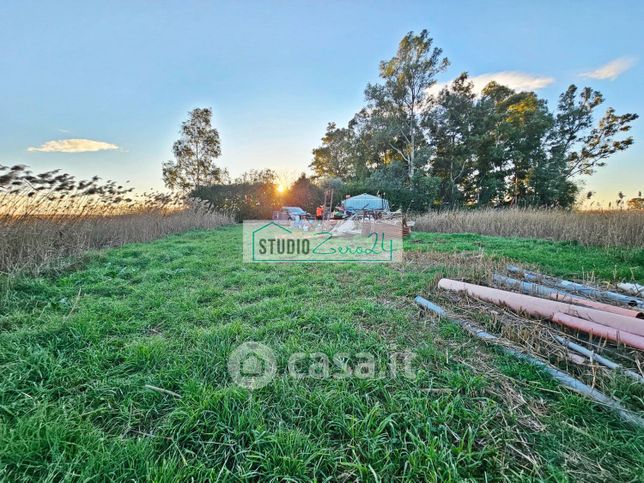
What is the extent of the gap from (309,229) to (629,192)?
9.78 metres

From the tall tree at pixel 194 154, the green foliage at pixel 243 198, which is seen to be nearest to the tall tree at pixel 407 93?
the green foliage at pixel 243 198

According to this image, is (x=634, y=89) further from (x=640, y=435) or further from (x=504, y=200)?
(x=504, y=200)

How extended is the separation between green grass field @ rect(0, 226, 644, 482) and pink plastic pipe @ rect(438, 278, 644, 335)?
0.75m

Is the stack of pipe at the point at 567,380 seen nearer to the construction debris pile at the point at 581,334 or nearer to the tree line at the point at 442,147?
the construction debris pile at the point at 581,334

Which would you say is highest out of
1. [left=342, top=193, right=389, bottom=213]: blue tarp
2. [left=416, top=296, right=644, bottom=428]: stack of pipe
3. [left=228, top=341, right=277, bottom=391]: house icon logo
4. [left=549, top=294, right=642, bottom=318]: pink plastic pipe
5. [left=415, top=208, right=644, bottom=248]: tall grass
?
[left=342, top=193, right=389, bottom=213]: blue tarp

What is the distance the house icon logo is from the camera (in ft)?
4.81

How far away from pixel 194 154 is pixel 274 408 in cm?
1960

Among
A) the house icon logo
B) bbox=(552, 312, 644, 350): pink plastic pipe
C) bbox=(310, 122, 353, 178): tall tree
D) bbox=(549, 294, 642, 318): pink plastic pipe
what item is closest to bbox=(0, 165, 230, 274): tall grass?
the house icon logo

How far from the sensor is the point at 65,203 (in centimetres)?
471

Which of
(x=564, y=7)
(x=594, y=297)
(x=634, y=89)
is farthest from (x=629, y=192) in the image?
(x=594, y=297)

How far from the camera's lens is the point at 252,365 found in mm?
1627

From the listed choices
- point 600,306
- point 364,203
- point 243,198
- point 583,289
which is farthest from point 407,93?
point 600,306

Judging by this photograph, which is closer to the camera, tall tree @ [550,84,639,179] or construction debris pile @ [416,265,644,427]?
construction debris pile @ [416,265,644,427]
